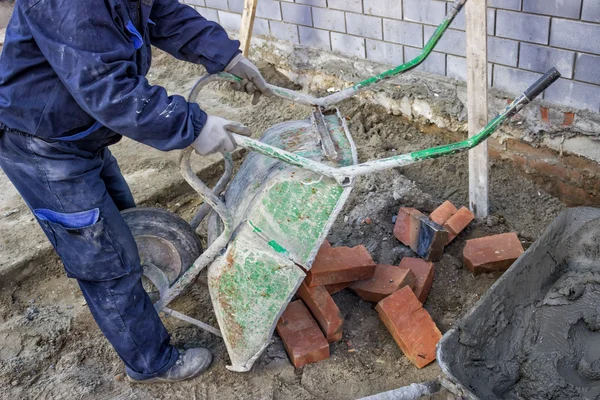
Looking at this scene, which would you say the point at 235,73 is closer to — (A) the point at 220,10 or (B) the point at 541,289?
(B) the point at 541,289

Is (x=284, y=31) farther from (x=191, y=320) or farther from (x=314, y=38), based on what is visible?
(x=191, y=320)

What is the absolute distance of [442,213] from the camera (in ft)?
11.0

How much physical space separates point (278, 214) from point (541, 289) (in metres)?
1.21

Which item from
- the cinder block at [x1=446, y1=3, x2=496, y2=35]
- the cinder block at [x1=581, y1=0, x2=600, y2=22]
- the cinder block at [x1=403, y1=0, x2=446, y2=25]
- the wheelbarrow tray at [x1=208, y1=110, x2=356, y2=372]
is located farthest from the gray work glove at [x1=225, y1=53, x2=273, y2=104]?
the cinder block at [x1=581, y1=0, x2=600, y2=22]

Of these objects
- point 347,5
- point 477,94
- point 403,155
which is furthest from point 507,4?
point 403,155

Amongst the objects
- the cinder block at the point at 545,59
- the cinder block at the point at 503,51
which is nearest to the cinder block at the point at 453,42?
the cinder block at the point at 503,51

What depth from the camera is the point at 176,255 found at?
2.85 metres

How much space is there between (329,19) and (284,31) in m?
0.55

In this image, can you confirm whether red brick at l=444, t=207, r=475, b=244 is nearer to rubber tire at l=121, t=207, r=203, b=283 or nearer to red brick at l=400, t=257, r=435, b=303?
red brick at l=400, t=257, r=435, b=303

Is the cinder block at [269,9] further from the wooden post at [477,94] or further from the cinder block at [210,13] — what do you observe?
the wooden post at [477,94]

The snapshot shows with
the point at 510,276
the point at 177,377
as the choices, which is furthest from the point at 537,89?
the point at 177,377

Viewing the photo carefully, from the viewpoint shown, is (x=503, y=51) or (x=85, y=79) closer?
(x=85, y=79)

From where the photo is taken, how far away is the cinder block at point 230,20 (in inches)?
207

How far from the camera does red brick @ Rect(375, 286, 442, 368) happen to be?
8.98 ft
